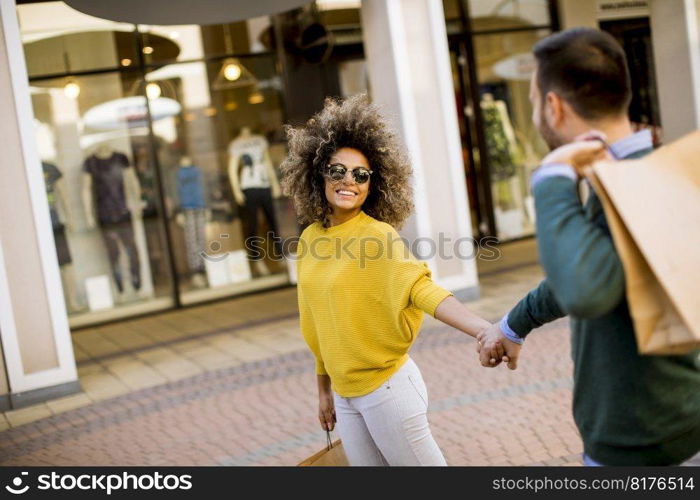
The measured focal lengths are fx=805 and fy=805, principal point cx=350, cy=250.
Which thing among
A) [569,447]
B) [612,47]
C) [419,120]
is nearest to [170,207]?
[419,120]

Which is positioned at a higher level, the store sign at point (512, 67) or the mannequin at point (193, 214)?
the store sign at point (512, 67)

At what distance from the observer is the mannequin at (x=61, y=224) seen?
1115cm

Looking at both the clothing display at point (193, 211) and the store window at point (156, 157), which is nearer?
the store window at point (156, 157)

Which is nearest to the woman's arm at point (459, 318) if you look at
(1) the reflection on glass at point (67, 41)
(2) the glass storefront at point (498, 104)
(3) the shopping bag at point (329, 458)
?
(3) the shopping bag at point (329, 458)

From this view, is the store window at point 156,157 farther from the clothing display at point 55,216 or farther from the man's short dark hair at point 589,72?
the man's short dark hair at point 589,72

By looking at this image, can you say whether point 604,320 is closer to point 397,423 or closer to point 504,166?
point 397,423

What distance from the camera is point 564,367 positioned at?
6.34 metres

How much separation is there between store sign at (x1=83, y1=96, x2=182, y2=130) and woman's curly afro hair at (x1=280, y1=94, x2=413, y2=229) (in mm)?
8875

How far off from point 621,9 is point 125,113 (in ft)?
26.4

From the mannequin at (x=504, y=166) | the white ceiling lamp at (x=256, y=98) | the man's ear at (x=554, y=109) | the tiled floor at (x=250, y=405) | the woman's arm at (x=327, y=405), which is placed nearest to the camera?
the man's ear at (x=554, y=109)

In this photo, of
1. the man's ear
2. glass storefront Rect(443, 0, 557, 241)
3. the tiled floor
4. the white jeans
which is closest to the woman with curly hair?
the white jeans

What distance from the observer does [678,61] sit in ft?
32.4

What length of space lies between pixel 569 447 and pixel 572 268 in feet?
10.9

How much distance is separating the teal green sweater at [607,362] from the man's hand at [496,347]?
51 centimetres
